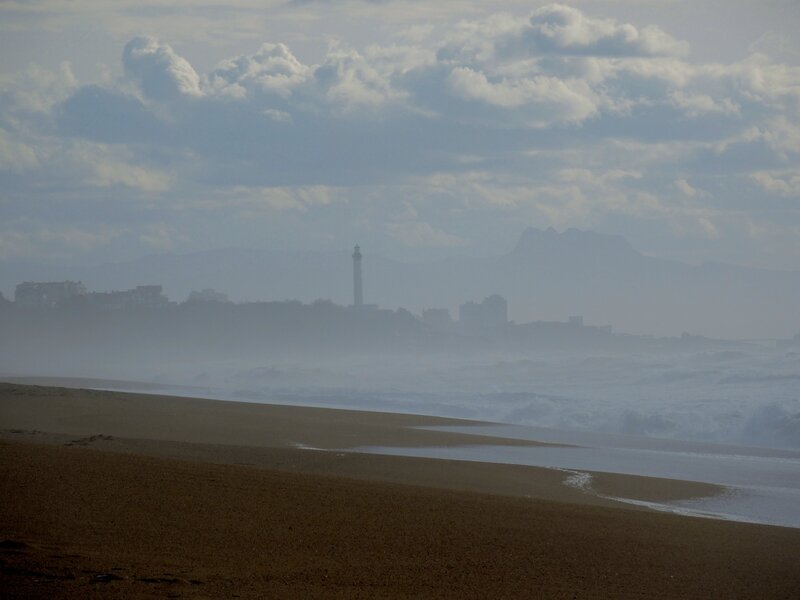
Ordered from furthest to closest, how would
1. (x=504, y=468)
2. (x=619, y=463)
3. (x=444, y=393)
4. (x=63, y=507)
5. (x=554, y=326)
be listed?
(x=554, y=326), (x=444, y=393), (x=619, y=463), (x=504, y=468), (x=63, y=507)

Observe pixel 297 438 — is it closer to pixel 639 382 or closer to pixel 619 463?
pixel 619 463

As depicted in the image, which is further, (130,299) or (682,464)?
(130,299)

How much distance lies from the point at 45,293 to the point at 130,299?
8.89 metres

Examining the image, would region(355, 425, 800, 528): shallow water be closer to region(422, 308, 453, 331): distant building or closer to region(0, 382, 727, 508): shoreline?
region(0, 382, 727, 508): shoreline

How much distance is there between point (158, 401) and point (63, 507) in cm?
1505

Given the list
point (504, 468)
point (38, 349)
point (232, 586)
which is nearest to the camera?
point (232, 586)

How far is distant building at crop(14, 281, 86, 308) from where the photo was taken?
3684 inches

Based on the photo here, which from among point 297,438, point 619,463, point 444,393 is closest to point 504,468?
point 619,463

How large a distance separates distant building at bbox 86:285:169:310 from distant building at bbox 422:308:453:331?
26.7 metres

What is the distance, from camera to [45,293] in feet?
322

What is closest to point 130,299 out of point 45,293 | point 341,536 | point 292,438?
point 45,293

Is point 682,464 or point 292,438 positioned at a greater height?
point 292,438

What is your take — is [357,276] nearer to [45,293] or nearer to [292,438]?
[45,293]

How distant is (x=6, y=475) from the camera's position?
875 cm
